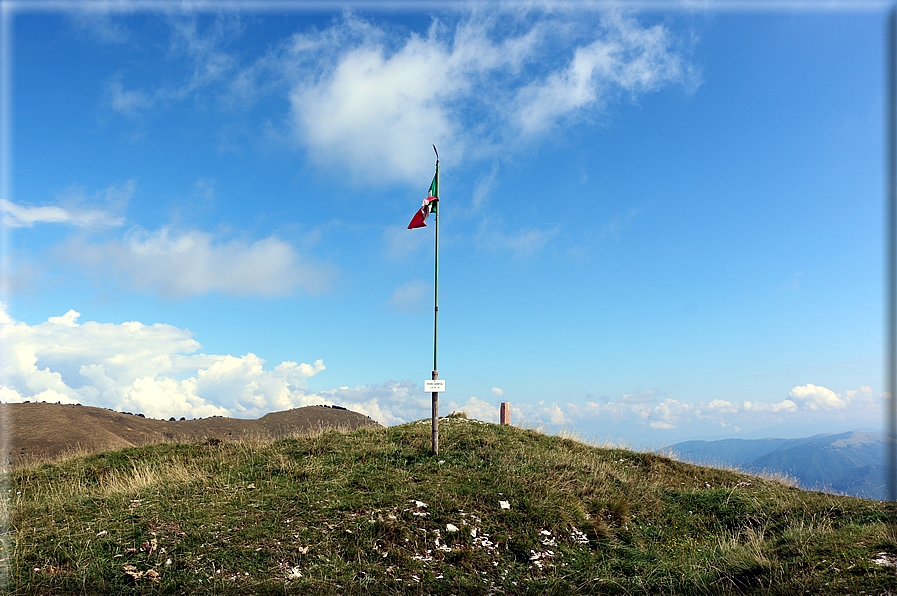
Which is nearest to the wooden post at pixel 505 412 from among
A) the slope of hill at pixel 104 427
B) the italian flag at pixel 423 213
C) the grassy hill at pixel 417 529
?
the slope of hill at pixel 104 427

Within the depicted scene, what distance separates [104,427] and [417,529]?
115 feet

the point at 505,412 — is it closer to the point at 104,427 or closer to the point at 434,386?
the point at 434,386

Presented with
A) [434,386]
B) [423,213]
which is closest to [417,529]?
[434,386]

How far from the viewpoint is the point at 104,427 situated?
34250 millimetres

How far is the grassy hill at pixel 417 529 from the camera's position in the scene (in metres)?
7.84

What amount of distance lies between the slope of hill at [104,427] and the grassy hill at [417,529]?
295 inches

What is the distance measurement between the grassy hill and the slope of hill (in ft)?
24.6

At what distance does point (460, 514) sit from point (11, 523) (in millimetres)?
9635

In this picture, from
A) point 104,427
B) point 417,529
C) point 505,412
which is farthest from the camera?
point 104,427

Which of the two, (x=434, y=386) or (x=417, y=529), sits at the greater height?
(x=434, y=386)

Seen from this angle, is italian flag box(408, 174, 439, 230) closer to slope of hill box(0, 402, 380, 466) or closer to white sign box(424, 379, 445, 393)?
white sign box(424, 379, 445, 393)

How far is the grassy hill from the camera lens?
784 cm

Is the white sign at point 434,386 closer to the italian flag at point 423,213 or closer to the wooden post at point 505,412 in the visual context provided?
the italian flag at point 423,213

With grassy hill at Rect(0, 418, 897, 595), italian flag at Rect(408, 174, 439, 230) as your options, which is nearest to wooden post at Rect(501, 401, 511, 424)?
grassy hill at Rect(0, 418, 897, 595)
